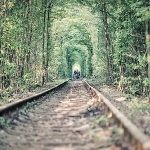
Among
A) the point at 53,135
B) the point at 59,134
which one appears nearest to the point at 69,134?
the point at 59,134

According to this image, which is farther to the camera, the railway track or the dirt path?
the dirt path

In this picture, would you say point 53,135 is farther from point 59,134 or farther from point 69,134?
point 69,134

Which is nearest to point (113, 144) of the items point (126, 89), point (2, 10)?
point (2, 10)

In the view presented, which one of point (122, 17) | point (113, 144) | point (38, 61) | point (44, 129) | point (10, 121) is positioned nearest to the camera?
point (113, 144)

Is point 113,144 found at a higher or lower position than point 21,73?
lower

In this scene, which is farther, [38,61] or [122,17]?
[38,61]

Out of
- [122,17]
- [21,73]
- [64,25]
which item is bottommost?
[21,73]

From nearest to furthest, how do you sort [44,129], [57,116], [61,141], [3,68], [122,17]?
1. [61,141]
2. [44,129]
3. [57,116]
4. [3,68]
5. [122,17]

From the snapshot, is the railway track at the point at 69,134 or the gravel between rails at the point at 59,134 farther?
the gravel between rails at the point at 59,134

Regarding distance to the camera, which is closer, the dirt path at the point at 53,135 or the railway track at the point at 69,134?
the railway track at the point at 69,134

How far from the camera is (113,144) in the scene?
4.14 metres

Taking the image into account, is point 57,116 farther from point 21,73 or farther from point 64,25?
point 64,25

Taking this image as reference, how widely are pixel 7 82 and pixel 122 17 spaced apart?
6.63 metres

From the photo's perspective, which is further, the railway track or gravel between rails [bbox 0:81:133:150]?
gravel between rails [bbox 0:81:133:150]
